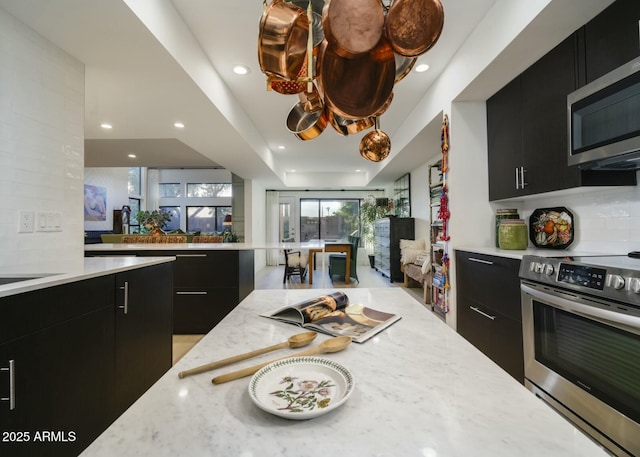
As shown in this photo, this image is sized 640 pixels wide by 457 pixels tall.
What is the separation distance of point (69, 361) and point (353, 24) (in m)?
1.67

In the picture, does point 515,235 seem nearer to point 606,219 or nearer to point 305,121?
point 606,219

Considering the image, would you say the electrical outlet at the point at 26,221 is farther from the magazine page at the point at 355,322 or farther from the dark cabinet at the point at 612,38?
the dark cabinet at the point at 612,38

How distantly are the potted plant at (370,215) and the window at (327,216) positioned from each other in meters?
0.40

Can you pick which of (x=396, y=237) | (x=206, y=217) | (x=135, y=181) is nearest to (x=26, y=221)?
(x=396, y=237)

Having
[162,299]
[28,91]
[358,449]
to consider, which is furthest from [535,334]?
[28,91]

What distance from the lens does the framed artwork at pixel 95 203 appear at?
6898 mm

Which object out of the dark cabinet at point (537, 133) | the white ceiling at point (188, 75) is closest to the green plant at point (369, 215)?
the white ceiling at point (188, 75)

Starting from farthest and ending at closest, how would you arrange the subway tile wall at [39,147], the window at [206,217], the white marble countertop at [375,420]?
the window at [206,217]
the subway tile wall at [39,147]
the white marble countertop at [375,420]

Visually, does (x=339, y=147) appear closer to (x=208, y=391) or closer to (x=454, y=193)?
(x=454, y=193)

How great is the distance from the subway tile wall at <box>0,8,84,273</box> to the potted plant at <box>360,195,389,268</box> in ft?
19.6

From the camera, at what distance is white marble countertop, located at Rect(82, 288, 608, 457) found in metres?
0.39

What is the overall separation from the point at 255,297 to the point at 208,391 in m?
0.72

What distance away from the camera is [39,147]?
5.48ft

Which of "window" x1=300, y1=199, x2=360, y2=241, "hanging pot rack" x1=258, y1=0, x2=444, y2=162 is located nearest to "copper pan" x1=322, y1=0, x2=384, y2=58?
"hanging pot rack" x1=258, y1=0, x2=444, y2=162
